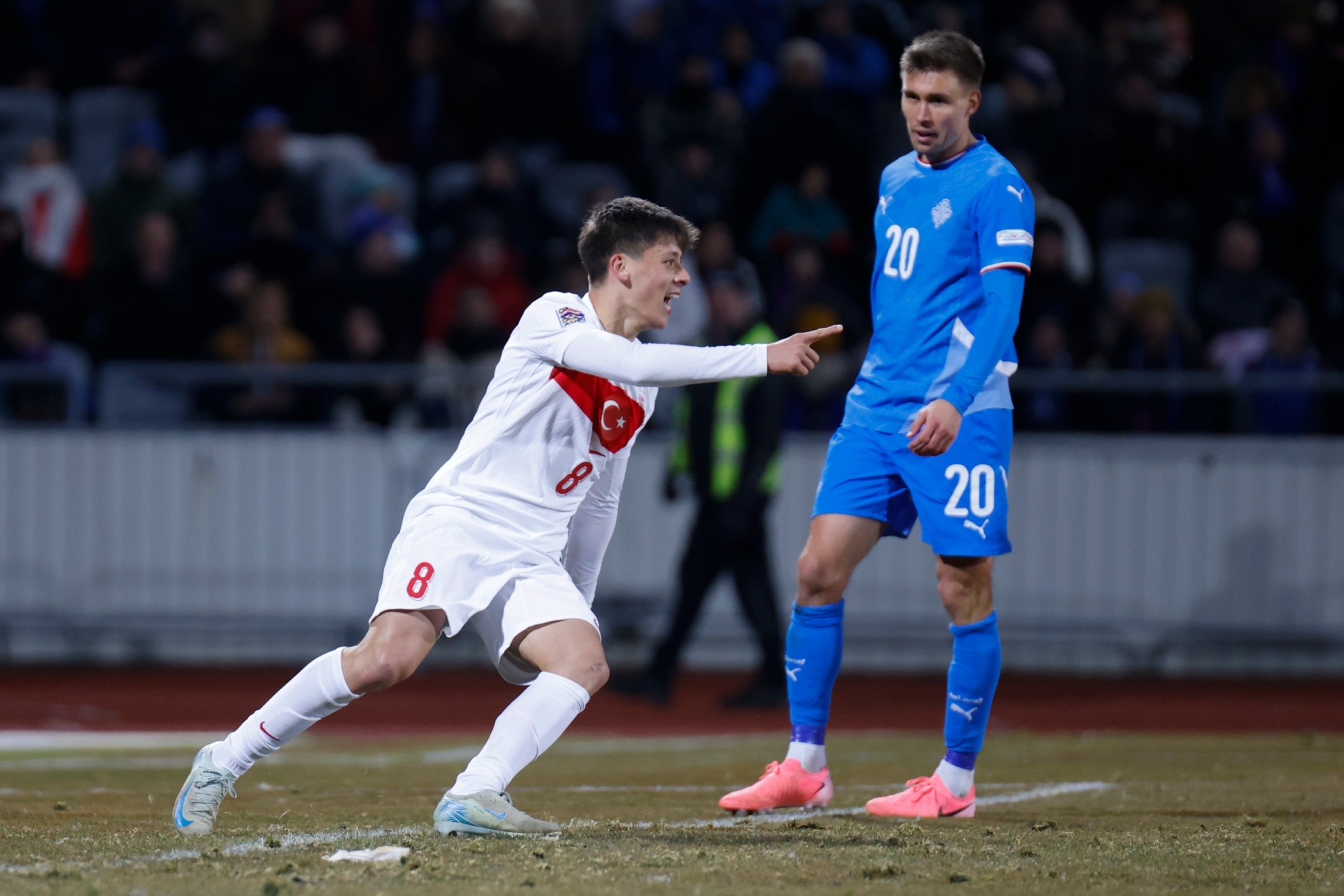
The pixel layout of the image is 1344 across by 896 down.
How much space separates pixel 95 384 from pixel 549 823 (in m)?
7.64

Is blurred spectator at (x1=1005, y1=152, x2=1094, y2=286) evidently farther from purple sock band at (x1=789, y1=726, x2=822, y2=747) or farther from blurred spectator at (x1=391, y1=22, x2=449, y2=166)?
purple sock band at (x1=789, y1=726, x2=822, y2=747)

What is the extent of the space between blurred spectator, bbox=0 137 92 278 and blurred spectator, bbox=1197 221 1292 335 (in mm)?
8848

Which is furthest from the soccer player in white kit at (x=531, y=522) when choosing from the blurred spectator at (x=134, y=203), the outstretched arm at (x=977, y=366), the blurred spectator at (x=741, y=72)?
the blurred spectator at (x=741, y=72)

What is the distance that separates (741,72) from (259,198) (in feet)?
14.2

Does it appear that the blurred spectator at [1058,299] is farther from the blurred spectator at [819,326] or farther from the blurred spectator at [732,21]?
the blurred spectator at [732,21]

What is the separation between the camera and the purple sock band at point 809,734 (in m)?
5.64

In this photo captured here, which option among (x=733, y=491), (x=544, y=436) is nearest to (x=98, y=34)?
(x=733, y=491)

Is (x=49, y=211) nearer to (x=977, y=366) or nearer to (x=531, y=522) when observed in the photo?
(x=531, y=522)

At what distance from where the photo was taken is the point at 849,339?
12.1 meters

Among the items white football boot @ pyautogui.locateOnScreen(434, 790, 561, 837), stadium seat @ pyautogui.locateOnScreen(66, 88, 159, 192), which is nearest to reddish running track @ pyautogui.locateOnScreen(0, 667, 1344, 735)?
white football boot @ pyautogui.locateOnScreen(434, 790, 561, 837)

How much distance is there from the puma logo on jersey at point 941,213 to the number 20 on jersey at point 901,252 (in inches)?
3.1

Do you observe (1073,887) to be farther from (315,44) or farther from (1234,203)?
(315,44)

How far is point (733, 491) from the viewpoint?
992 centimetres

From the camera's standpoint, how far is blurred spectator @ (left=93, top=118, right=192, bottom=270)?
1318 cm
